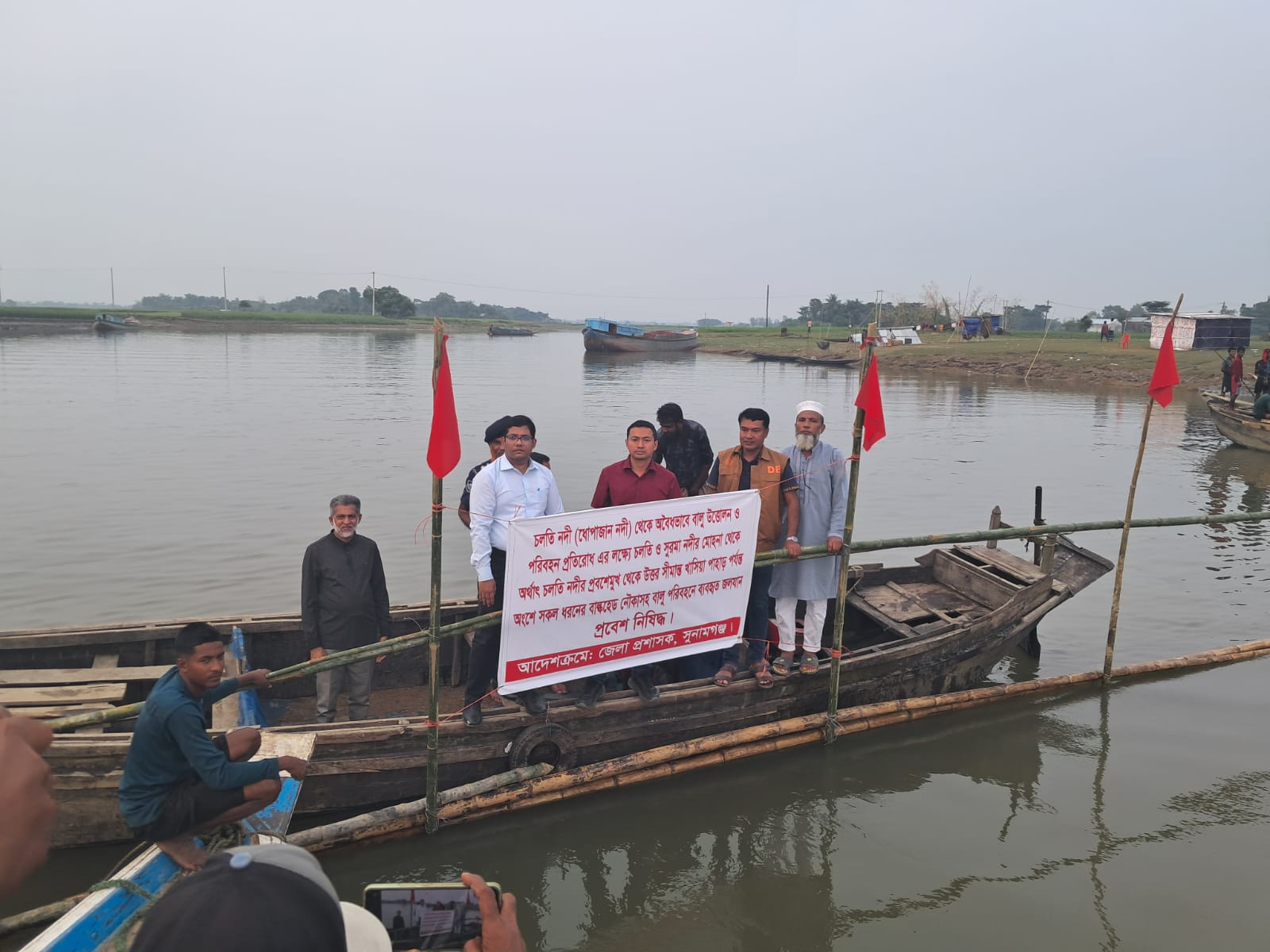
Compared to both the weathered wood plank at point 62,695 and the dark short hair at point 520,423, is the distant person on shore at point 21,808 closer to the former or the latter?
the dark short hair at point 520,423

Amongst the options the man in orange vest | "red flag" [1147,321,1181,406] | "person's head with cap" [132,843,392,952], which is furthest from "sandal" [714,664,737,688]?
"person's head with cap" [132,843,392,952]

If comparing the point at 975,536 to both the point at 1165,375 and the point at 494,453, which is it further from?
the point at 494,453

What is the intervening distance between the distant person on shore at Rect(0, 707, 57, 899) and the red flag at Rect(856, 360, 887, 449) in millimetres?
5446

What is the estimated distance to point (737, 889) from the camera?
5395 mm

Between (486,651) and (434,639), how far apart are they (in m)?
0.89

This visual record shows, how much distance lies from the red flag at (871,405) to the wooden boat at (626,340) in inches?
2433

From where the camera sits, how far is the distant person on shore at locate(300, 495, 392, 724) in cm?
586

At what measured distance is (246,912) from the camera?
4.20ft

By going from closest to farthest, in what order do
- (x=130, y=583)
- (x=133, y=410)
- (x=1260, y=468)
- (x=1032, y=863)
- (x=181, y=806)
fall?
(x=181, y=806) < (x=1032, y=863) < (x=130, y=583) < (x=1260, y=468) < (x=133, y=410)

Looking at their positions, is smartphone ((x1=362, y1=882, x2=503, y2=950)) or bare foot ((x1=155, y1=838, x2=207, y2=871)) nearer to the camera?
smartphone ((x1=362, y1=882, x2=503, y2=950))

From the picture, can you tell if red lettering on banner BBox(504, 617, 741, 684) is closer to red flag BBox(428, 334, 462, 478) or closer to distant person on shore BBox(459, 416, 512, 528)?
distant person on shore BBox(459, 416, 512, 528)

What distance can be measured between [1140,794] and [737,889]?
3665 millimetres

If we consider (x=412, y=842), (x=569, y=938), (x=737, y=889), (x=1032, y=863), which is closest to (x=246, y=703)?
(x=412, y=842)

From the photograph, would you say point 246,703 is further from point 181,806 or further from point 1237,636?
point 1237,636
